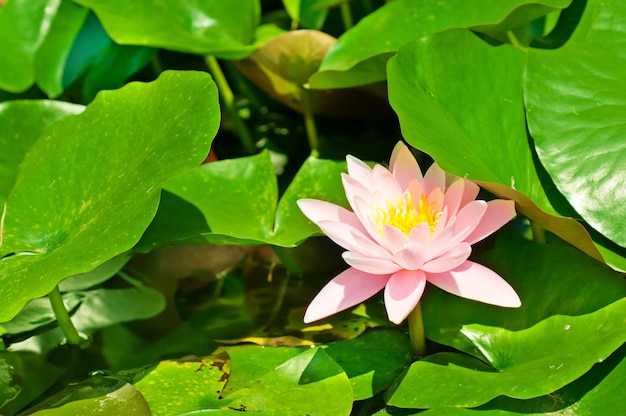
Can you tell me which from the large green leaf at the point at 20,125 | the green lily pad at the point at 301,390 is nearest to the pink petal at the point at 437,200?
the green lily pad at the point at 301,390

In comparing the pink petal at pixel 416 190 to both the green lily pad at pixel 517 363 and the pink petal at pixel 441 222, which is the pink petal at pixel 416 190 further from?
the green lily pad at pixel 517 363

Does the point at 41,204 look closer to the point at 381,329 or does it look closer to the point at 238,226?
the point at 238,226

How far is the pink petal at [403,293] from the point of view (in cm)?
80

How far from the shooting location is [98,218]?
0.93 m

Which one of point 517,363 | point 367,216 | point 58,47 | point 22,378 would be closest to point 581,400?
point 517,363

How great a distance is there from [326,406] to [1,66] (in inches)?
40.3

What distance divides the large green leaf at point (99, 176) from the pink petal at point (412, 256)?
0.94ft

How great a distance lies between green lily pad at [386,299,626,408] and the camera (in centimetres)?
78

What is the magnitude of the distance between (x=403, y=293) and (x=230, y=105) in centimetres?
77

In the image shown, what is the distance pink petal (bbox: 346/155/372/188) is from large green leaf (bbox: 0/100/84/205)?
56 cm

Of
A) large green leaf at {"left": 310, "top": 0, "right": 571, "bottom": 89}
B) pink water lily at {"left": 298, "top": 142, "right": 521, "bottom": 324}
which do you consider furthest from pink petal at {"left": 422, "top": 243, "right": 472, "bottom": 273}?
large green leaf at {"left": 310, "top": 0, "right": 571, "bottom": 89}

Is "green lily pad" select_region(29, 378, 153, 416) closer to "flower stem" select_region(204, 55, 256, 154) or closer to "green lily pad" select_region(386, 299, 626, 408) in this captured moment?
"green lily pad" select_region(386, 299, 626, 408)

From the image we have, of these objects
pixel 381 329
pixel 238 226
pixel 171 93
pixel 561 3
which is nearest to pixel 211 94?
pixel 171 93

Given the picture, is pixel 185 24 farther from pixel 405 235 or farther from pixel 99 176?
pixel 405 235
